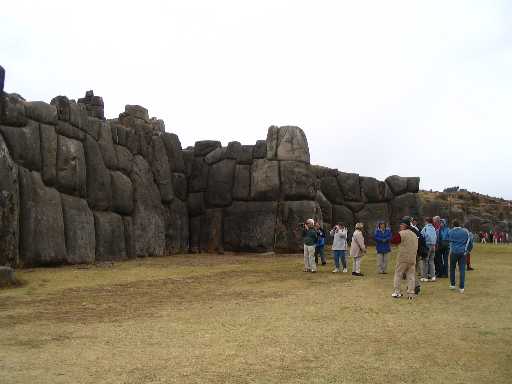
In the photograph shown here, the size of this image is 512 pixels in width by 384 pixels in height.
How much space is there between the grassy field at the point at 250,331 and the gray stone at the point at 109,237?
14.2ft

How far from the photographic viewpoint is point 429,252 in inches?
564

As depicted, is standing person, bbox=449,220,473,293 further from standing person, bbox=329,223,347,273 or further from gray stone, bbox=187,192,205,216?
gray stone, bbox=187,192,205,216

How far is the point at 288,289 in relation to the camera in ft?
41.5

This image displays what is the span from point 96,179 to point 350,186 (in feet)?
48.4

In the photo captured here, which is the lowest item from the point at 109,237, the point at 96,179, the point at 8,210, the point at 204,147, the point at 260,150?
the point at 109,237

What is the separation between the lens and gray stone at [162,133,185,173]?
965 inches

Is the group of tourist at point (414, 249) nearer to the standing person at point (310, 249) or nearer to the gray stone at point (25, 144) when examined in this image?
the standing person at point (310, 249)

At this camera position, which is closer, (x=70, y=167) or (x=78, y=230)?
(x=78, y=230)

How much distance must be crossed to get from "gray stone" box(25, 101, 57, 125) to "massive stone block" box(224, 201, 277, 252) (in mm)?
9560

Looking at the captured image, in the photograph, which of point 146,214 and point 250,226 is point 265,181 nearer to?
point 250,226

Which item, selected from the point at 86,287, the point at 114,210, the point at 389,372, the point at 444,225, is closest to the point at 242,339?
the point at 389,372

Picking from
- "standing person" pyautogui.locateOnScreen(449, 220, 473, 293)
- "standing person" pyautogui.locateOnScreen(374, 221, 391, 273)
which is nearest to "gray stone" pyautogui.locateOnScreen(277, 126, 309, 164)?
"standing person" pyautogui.locateOnScreen(374, 221, 391, 273)

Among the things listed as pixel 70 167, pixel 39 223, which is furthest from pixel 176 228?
pixel 39 223

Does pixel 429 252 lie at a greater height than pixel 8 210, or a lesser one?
lesser
